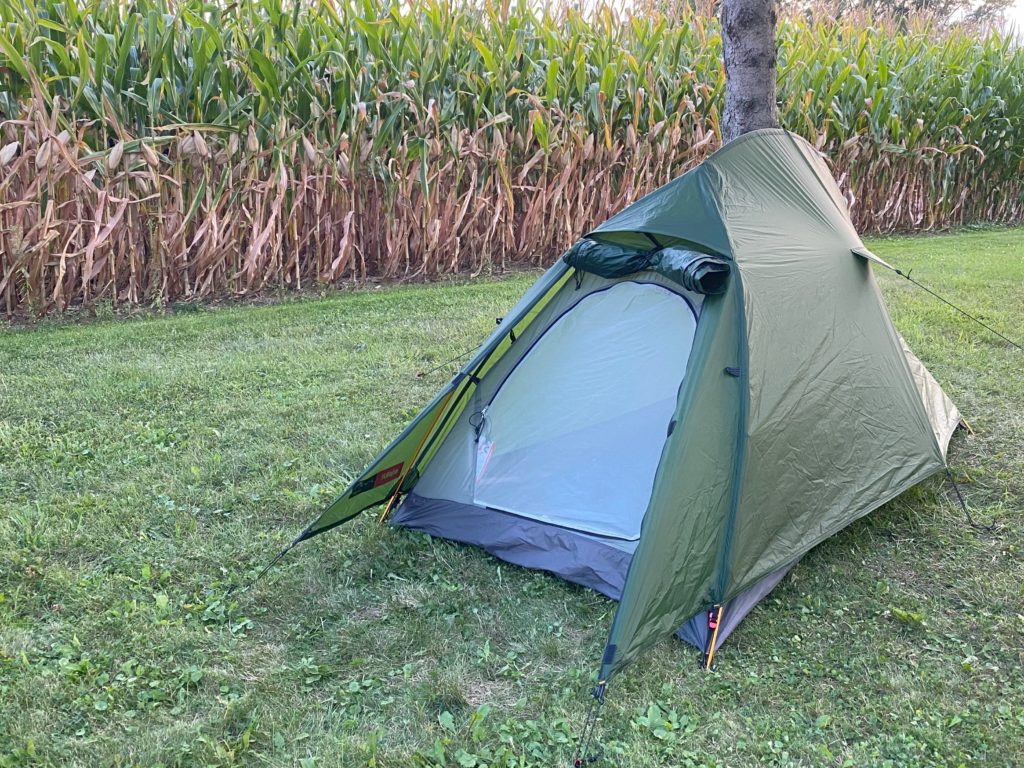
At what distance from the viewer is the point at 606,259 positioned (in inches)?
120

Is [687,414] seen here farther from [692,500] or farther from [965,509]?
[965,509]

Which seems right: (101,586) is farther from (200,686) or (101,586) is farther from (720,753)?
(720,753)

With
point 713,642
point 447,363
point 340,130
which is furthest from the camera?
point 340,130

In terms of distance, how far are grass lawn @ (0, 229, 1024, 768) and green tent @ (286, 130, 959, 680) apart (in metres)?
0.18

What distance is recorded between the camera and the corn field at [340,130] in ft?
19.8

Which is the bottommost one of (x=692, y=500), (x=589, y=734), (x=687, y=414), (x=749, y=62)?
(x=589, y=734)

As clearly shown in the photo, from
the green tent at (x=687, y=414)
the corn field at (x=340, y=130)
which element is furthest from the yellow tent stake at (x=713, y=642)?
the corn field at (x=340, y=130)

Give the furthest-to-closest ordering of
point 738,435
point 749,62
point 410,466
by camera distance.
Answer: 1. point 749,62
2. point 410,466
3. point 738,435

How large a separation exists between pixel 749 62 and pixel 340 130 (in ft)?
12.9

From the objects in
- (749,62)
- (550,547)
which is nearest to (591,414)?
(550,547)

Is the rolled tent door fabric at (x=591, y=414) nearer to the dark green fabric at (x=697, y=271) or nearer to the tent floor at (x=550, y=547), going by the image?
the tent floor at (x=550, y=547)

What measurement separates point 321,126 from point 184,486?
4.16 meters

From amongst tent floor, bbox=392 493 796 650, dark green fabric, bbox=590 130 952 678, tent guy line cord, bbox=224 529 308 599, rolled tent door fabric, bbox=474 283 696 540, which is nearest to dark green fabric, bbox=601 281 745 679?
dark green fabric, bbox=590 130 952 678

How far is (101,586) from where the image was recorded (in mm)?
2941
